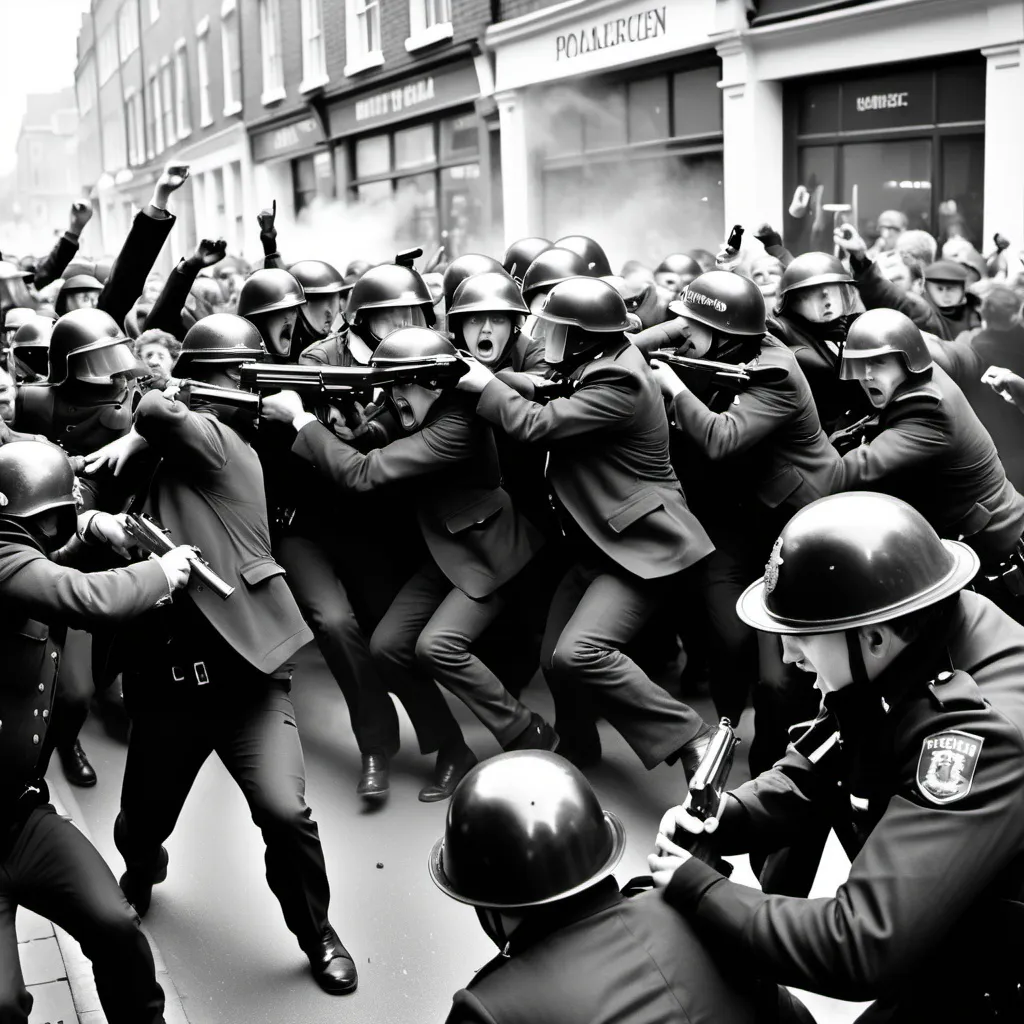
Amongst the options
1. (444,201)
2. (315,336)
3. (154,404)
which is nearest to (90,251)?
(444,201)

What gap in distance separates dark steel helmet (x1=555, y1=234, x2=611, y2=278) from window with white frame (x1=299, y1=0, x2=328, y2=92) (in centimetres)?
1555

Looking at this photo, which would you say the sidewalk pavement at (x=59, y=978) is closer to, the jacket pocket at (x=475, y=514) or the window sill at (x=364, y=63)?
the jacket pocket at (x=475, y=514)

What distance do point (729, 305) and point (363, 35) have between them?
1645 cm

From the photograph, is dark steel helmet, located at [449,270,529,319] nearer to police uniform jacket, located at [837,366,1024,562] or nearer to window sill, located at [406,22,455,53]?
police uniform jacket, located at [837,366,1024,562]

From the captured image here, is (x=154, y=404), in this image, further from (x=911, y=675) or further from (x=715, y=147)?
(x=715, y=147)

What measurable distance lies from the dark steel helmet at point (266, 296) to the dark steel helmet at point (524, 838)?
4.04m

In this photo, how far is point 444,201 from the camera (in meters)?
18.5

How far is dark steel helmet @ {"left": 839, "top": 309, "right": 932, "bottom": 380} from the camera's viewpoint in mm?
4926

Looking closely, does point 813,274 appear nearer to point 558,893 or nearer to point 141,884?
point 141,884

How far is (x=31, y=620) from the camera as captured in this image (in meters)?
3.39

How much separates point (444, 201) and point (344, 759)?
13717mm

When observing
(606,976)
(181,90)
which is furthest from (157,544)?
(181,90)

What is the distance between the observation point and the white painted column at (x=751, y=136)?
12445 millimetres

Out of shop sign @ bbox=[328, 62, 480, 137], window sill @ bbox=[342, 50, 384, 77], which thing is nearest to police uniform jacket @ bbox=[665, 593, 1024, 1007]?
shop sign @ bbox=[328, 62, 480, 137]
